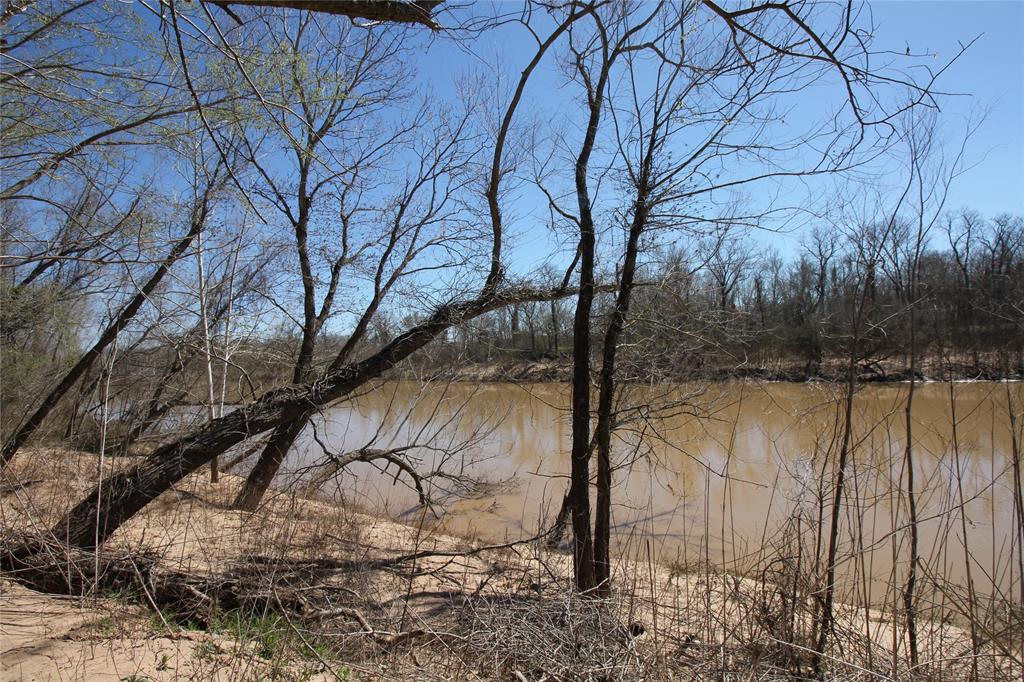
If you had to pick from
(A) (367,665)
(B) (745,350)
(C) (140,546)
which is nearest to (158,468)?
(C) (140,546)

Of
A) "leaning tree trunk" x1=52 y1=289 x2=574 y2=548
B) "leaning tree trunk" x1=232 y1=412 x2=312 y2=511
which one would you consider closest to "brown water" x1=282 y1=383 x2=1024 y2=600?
"leaning tree trunk" x1=232 y1=412 x2=312 y2=511

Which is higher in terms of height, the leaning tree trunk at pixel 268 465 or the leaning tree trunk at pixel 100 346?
the leaning tree trunk at pixel 100 346

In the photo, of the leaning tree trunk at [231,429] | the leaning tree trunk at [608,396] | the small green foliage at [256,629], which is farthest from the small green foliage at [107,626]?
the leaning tree trunk at [608,396]

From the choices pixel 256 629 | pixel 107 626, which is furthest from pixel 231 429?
pixel 256 629

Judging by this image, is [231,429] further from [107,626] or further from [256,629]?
[256,629]

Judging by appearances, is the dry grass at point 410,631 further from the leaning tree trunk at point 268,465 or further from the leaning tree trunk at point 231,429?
the leaning tree trunk at point 268,465

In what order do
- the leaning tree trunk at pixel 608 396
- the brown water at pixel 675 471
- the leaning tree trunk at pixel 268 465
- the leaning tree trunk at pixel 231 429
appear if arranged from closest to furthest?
1. the leaning tree trunk at pixel 231 429
2. the leaning tree trunk at pixel 608 396
3. the brown water at pixel 675 471
4. the leaning tree trunk at pixel 268 465

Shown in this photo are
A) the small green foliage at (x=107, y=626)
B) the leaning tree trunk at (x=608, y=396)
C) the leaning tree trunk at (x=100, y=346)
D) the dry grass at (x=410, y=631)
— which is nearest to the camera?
the dry grass at (x=410, y=631)

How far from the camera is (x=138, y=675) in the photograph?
3271 mm

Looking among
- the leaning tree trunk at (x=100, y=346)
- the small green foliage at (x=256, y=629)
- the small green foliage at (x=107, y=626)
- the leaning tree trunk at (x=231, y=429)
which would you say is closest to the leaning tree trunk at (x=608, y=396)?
the leaning tree trunk at (x=231, y=429)

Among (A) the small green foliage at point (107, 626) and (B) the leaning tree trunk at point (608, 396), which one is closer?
(A) the small green foliage at point (107, 626)

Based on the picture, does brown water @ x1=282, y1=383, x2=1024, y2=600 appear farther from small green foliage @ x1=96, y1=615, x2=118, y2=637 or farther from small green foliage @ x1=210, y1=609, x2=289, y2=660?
small green foliage @ x1=96, y1=615, x2=118, y2=637

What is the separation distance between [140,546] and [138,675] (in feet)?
8.47

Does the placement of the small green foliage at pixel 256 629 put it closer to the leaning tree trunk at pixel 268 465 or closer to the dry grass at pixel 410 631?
the dry grass at pixel 410 631
